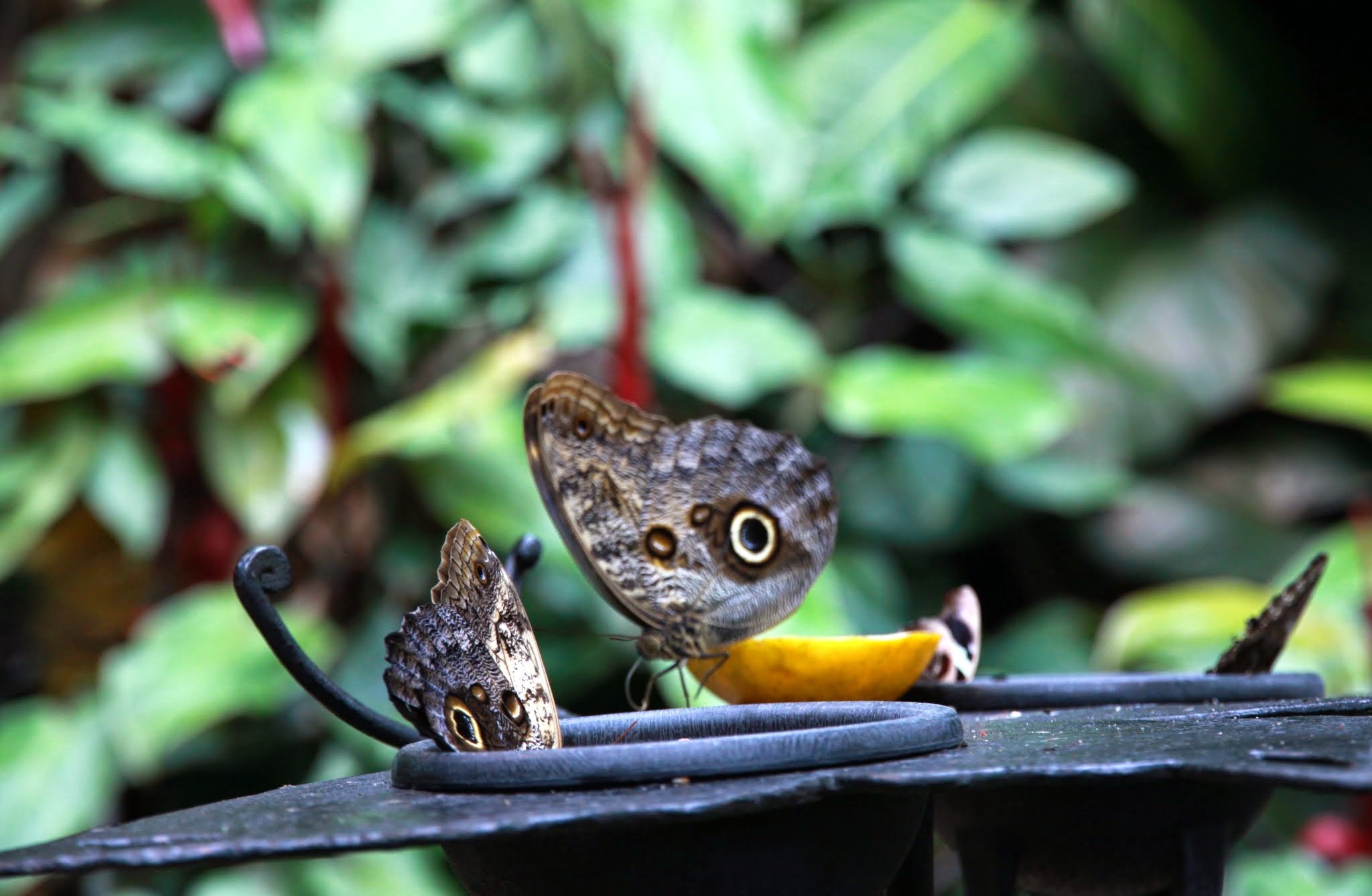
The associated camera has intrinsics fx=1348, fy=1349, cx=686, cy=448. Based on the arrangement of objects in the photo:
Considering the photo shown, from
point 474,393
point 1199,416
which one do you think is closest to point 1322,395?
point 1199,416

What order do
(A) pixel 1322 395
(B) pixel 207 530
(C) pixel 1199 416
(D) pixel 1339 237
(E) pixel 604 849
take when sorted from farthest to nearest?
(D) pixel 1339 237 → (C) pixel 1199 416 → (B) pixel 207 530 → (A) pixel 1322 395 → (E) pixel 604 849

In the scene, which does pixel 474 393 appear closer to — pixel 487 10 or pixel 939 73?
pixel 487 10

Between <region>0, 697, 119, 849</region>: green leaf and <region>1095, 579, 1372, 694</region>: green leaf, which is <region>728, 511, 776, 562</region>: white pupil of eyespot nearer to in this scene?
<region>1095, 579, 1372, 694</region>: green leaf

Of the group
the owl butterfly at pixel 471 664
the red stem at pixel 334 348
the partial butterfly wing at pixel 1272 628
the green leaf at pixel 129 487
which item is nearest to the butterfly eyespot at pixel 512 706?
the owl butterfly at pixel 471 664

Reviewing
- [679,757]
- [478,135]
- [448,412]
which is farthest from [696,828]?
[478,135]

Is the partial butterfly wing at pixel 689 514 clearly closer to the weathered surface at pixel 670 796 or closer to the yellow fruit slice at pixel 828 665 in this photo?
the yellow fruit slice at pixel 828 665
